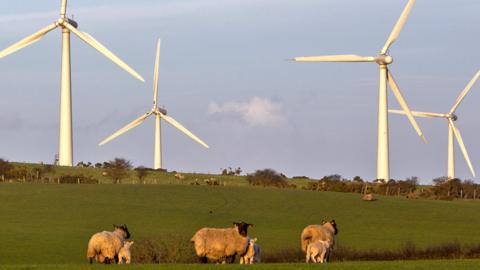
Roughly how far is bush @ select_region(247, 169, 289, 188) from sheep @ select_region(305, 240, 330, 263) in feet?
236

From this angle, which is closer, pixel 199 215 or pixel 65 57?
pixel 199 215

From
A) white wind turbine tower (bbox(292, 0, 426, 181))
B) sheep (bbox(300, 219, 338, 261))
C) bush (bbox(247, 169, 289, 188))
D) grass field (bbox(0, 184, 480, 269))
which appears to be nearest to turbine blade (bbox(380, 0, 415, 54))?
white wind turbine tower (bbox(292, 0, 426, 181))

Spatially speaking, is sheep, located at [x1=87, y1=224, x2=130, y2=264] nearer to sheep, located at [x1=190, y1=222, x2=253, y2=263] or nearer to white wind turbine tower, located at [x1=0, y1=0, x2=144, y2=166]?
sheep, located at [x1=190, y1=222, x2=253, y2=263]

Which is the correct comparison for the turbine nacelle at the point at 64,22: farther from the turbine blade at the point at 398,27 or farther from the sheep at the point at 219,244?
the sheep at the point at 219,244

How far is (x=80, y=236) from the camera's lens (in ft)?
183

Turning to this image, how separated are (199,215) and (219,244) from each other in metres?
29.8

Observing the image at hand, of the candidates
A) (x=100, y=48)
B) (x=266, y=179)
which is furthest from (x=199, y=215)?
(x=266, y=179)

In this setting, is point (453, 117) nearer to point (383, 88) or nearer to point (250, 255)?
point (383, 88)

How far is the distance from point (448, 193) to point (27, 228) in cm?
5722

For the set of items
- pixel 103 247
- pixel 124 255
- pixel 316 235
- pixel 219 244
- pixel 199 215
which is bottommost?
pixel 124 255

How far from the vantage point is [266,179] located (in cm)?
11638

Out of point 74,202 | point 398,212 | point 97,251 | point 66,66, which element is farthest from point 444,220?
point 97,251

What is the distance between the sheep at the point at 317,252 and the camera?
1547 inches

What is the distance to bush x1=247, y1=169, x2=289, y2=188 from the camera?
11444 cm
